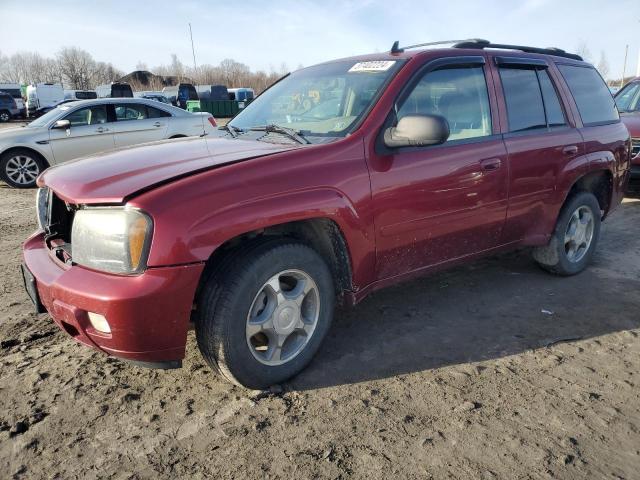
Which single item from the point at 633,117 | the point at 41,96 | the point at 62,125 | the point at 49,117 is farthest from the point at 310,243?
the point at 41,96

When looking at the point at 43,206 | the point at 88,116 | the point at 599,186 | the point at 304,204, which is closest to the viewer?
the point at 304,204

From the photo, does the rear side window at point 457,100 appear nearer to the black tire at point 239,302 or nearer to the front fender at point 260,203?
the front fender at point 260,203

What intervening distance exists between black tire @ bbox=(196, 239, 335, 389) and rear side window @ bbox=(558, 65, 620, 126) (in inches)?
120

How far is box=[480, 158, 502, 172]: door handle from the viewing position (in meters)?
3.33

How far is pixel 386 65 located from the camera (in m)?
3.19

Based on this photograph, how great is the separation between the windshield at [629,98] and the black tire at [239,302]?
8.14 m

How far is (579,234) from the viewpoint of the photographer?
4414 mm

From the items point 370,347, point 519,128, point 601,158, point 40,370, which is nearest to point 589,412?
point 370,347

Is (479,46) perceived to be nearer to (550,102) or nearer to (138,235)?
(550,102)

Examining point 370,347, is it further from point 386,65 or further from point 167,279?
point 386,65

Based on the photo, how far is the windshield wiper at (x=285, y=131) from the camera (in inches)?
114

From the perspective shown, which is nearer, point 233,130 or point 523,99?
point 233,130

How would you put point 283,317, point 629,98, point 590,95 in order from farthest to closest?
point 629,98
point 590,95
point 283,317

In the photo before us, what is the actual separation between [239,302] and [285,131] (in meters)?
1.21
